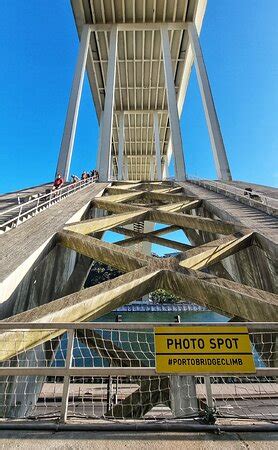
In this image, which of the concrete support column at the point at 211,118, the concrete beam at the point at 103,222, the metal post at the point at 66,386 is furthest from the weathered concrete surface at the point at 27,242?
the concrete support column at the point at 211,118

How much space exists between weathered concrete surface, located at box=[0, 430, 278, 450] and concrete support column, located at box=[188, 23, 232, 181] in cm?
1401

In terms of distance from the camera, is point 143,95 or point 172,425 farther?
point 143,95

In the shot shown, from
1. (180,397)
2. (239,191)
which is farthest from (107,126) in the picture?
(180,397)

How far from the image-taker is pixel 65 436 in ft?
5.98

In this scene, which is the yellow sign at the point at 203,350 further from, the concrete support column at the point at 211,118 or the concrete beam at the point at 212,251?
the concrete support column at the point at 211,118

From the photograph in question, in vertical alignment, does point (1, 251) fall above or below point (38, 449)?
above

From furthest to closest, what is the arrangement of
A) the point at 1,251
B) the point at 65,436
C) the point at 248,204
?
the point at 248,204 < the point at 1,251 < the point at 65,436

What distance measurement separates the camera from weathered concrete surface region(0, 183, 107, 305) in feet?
11.0

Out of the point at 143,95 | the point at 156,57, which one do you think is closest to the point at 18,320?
the point at 156,57

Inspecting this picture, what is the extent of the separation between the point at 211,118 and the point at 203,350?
16.6 metres

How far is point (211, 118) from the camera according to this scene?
655 inches

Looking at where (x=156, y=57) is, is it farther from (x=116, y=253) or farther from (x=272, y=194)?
(x=116, y=253)

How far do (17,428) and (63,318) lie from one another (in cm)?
99

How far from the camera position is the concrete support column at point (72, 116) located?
15141mm
